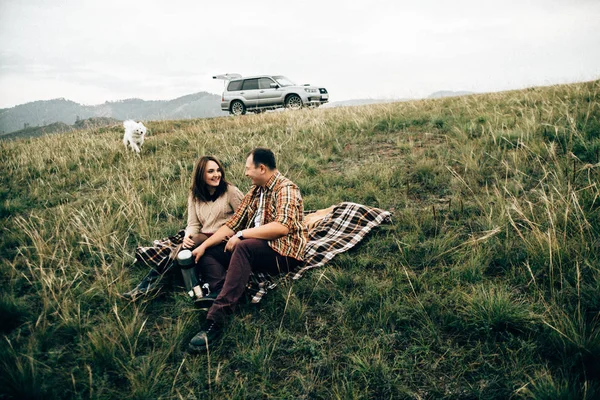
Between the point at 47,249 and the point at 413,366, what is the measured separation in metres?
4.02

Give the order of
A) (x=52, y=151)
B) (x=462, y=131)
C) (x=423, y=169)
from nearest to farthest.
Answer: (x=423, y=169) < (x=462, y=131) < (x=52, y=151)

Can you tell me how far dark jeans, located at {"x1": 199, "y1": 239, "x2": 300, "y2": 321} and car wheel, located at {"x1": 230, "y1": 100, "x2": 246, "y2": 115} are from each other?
43.3 feet

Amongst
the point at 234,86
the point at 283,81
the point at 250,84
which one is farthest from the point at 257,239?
the point at 234,86

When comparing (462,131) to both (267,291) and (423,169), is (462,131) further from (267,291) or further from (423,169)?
(267,291)

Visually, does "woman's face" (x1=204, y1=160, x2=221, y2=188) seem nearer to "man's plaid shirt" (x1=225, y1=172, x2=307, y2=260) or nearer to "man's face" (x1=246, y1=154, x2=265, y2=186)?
"man's plaid shirt" (x1=225, y1=172, x2=307, y2=260)

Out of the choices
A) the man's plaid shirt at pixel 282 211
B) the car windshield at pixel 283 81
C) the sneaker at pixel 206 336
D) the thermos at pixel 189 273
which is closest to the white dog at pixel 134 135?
the man's plaid shirt at pixel 282 211

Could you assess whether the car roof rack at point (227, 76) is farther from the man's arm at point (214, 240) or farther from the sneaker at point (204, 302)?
the sneaker at point (204, 302)

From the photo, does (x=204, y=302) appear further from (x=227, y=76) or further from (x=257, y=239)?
(x=227, y=76)

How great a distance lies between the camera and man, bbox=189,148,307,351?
2543 millimetres

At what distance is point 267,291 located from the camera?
2688 mm

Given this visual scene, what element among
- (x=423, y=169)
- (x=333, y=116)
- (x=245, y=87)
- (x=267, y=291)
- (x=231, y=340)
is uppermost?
(x=245, y=87)

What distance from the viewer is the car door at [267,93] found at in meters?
14.1

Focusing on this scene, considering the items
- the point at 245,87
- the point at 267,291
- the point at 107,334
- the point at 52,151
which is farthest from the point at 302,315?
the point at 245,87

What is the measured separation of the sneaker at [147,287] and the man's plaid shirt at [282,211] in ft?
2.80
